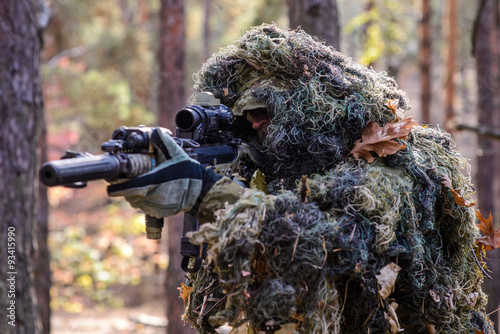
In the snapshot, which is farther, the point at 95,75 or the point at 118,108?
the point at 95,75

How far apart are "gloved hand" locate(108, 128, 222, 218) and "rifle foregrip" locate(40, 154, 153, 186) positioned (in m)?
0.06

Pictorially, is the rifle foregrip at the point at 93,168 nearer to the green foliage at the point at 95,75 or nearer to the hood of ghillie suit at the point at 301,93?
the hood of ghillie suit at the point at 301,93

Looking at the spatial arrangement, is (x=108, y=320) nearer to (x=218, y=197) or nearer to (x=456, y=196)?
(x=218, y=197)

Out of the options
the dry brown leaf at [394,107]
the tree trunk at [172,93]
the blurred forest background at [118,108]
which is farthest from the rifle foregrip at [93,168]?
the blurred forest background at [118,108]

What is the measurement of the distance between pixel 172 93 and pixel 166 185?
18.0 ft

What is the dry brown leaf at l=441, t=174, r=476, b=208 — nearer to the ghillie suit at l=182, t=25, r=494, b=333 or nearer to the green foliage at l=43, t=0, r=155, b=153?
the ghillie suit at l=182, t=25, r=494, b=333

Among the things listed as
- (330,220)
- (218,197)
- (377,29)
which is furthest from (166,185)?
(377,29)


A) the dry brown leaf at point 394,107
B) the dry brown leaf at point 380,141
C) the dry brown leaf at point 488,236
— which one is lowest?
the dry brown leaf at point 488,236

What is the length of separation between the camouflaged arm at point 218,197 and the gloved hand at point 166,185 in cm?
6

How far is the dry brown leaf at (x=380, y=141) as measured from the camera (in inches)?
111

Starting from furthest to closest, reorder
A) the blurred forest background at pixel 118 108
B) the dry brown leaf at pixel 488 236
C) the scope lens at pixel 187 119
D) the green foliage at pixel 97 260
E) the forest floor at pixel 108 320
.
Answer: the green foliage at pixel 97 260
the forest floor at pixel 108 320
the blurred forest background at pixel 118 108
the dry brown leaf at pixel 488 236
the scope lens at pixel 187 119

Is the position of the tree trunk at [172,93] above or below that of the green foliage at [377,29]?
below

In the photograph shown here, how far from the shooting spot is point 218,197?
2498mm

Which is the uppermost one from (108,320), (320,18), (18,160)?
(320,18)
